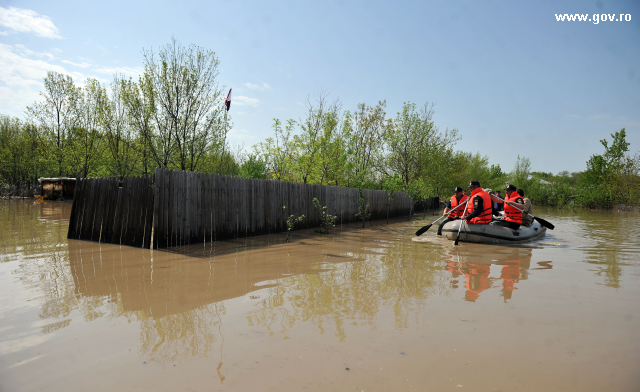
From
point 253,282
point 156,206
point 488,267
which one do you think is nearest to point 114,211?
point 156,206

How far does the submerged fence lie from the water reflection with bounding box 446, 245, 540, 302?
5.79m

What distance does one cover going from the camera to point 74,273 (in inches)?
234

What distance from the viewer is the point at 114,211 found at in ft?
29.4

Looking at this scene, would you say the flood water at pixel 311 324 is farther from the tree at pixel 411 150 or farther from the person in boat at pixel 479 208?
the tree at pixel 411 150

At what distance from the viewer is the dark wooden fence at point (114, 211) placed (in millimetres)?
8352

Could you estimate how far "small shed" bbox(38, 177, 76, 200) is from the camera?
105 ft

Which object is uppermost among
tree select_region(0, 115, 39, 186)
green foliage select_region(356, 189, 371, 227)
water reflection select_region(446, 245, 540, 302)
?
tree select_region(0, 115, 39, 186)

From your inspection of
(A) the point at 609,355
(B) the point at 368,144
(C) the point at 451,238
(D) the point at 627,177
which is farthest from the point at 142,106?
(D) the point at 627,177

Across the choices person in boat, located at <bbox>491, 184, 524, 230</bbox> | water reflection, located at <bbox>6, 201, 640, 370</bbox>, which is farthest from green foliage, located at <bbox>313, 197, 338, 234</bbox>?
person in boat, located at <bbox>491, 184, 524, 230</bbox>

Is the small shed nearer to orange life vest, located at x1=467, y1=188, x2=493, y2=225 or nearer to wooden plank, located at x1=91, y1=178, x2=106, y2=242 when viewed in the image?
wooden plank, located at x1=91, y1=178, x2=106, y2=242

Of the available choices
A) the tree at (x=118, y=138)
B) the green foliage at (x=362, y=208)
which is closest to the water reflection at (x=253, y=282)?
the green foliage at (x=362, y=208)

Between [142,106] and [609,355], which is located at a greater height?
[142,106]

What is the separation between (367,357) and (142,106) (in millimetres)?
21136

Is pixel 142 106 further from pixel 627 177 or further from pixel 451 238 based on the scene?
pixel 627 177
